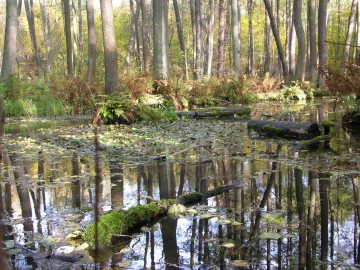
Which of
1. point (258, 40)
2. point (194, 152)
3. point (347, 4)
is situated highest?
point (347, 4)

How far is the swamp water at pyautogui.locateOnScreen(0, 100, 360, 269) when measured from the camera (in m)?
2.76

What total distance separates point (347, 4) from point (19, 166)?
53709 millimetres

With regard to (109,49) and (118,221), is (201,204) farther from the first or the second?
(109,49)

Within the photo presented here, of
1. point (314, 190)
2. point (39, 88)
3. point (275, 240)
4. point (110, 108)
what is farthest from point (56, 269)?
point (39, 88)

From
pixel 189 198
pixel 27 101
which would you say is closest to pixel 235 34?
pixel 27 101

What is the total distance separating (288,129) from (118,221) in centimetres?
590

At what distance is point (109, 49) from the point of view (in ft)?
42.1

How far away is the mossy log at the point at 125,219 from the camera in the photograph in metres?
3.03

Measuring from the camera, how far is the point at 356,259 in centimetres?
264

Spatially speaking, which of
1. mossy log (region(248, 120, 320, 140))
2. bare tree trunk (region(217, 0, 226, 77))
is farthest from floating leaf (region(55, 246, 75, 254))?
bare tree trunk (region(217, 0, 226, 77))

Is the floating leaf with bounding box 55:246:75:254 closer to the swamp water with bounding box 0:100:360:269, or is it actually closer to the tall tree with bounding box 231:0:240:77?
the swamp water with bounding box 0:100:360:269

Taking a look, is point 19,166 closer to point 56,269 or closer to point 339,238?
point 56,269

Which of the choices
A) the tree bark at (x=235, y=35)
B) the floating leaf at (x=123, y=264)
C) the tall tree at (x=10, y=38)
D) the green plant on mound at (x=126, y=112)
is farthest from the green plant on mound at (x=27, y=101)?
the floating leaf at (x=123, y=264)

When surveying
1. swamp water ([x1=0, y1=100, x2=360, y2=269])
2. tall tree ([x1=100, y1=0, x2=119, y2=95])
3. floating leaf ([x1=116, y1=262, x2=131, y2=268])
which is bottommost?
swamp water ([x1=0, y1=100, x2=360, y2=269])
